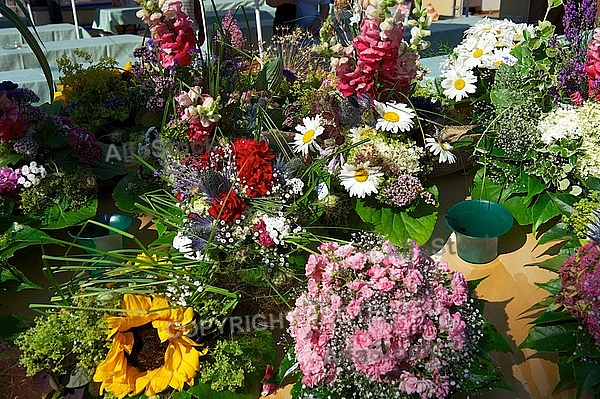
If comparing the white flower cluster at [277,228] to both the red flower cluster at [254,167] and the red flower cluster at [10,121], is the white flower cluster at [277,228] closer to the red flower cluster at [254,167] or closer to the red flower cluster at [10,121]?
the red flower cluster at [254,167]

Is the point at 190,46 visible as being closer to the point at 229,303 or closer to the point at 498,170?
the point at 229,303

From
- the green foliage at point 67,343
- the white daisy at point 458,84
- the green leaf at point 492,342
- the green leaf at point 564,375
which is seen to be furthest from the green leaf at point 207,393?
the white daisy at point 458,84

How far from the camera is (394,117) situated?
3.45ft

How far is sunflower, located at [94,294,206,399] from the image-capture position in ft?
2.47

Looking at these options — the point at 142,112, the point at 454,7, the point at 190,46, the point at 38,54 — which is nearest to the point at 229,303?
the point at 190,46

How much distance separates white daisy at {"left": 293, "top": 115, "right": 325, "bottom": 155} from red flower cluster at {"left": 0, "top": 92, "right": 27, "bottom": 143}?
22.3 inches

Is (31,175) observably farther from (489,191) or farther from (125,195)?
(489,191)

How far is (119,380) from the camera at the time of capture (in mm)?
752

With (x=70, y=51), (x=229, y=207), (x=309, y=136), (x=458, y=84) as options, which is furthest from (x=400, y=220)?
(x=70, y=51)

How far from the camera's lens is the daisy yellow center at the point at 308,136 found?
1.08 m

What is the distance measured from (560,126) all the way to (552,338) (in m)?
0.50

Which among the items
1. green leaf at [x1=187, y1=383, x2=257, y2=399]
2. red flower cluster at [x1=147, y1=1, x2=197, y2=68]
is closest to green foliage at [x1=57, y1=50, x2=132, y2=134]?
red flower cluster at [x1=147, y1=1, x2=197, y2=68]

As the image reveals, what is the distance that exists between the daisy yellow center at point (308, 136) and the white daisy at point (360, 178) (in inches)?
4.0

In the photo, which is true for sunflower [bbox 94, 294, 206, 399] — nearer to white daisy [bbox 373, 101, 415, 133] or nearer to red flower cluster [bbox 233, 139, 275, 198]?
red flower cluster [bbox 233, 139, 275, 198]
